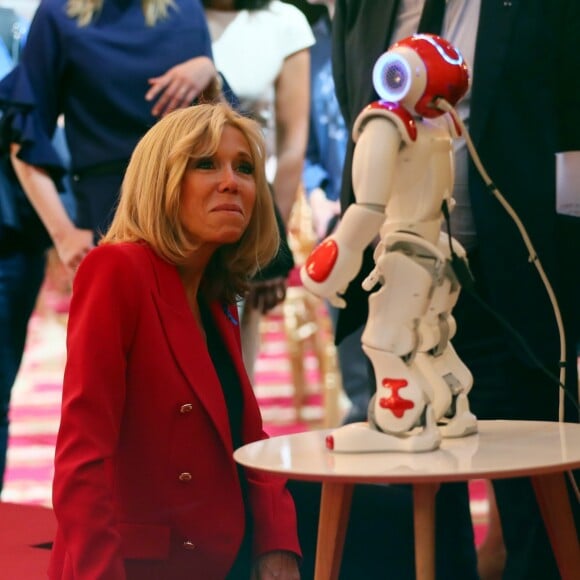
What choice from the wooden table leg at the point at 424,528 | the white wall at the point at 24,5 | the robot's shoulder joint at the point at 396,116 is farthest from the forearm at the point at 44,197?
the white wall at the point at 24,5

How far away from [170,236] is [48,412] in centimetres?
369

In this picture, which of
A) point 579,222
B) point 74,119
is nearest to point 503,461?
point 579,222

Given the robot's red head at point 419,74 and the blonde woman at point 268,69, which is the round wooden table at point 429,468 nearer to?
the robot's red head at point 419,74

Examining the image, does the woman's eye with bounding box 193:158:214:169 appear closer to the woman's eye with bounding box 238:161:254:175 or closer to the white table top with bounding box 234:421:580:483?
the woman's eye with bounding box 238:161:254:175

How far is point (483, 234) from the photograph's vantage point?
6.72ft

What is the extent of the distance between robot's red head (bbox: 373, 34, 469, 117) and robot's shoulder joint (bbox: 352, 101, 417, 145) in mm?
21

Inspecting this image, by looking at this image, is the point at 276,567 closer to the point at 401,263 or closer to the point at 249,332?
the point at 401,263

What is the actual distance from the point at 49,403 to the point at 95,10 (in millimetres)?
3268

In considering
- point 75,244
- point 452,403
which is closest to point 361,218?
point 452,403

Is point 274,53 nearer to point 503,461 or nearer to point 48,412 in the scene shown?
point 503,461

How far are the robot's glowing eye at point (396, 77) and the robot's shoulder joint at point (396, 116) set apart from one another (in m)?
0.02

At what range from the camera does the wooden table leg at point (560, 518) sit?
164 cm

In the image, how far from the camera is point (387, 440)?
1584 millimetres

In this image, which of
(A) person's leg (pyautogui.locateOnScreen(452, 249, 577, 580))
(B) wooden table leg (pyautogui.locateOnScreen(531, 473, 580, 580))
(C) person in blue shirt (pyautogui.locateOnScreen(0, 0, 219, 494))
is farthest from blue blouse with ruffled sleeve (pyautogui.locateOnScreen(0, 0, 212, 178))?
(B) wooden table leg (pyautogui.locateOnScreen(531, 473, 580, 580))
